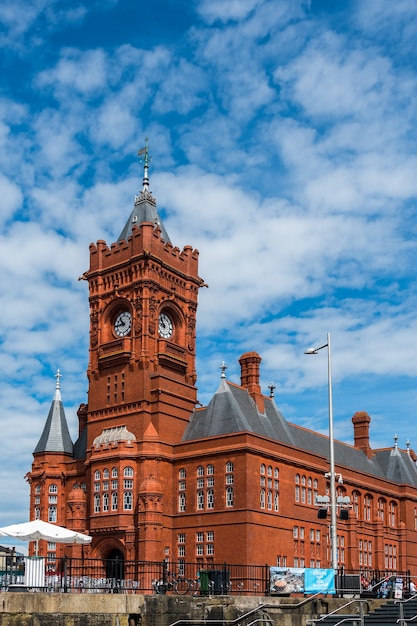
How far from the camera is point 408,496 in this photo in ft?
252

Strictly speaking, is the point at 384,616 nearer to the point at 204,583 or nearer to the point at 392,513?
the point at 204,583

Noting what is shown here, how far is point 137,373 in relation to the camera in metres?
59.5

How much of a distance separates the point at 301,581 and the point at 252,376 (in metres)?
28.8

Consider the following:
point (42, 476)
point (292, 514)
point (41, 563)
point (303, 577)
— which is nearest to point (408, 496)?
point (292, 514)

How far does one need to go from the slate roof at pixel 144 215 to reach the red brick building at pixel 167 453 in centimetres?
11

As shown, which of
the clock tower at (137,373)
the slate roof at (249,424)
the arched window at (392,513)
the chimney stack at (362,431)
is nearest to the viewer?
the clock tower at (137,373)

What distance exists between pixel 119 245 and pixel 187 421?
1472 centimetres

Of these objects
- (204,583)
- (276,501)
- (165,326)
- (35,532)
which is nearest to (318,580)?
(204,583)

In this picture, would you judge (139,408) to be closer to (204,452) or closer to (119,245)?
(204,452)

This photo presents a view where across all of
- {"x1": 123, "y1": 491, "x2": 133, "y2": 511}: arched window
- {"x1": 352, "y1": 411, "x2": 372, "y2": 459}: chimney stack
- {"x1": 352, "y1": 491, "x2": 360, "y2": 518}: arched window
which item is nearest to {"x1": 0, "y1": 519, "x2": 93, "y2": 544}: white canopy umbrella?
{"x1": 123, "y1": 491, "x2": 133, "y2": 511}: arched window

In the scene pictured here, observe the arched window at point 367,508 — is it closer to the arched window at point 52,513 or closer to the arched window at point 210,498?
the arched window at point 210,498

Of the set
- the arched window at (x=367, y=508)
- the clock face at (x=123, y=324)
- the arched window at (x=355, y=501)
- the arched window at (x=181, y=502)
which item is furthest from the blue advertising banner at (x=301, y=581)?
the arched window at (x=367, y=508)

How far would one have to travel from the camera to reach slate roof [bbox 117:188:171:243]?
65.9 meters

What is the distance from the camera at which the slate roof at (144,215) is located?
6588cm
